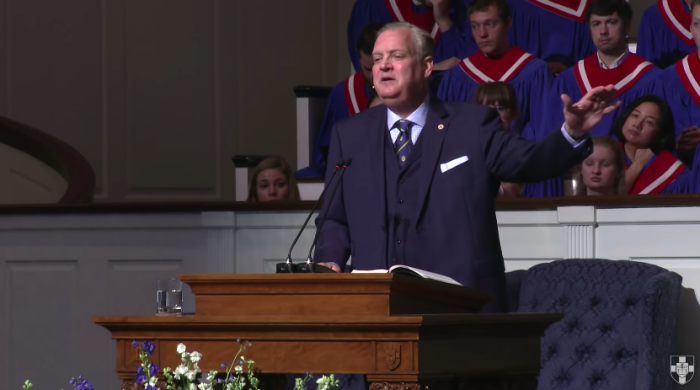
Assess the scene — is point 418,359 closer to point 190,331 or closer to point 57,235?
point 190,331

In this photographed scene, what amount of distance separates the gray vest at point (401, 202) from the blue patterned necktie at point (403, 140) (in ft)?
0.09

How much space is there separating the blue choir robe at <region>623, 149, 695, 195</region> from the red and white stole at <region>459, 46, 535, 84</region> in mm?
887

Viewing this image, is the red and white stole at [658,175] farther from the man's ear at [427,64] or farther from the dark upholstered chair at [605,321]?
the man's ear at [427,64]

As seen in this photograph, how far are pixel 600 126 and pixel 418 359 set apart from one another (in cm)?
398

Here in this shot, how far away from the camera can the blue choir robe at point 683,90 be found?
5.94 m

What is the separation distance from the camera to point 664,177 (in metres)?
5.78

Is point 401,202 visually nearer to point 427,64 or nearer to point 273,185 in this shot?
point 427,64

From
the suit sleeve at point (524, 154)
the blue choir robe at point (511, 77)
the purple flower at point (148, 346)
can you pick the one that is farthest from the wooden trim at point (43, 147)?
the purple flower at point (148, 346)

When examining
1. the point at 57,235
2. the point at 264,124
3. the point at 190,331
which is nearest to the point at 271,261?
the point at 57,235

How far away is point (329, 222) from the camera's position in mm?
3127

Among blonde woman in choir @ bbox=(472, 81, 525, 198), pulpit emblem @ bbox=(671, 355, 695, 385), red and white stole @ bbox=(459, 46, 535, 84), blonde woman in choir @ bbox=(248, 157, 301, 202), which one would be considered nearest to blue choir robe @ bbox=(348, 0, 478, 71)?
red and white stole @ bbox=(459, 46, 535, 84)

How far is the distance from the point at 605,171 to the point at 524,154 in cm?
235

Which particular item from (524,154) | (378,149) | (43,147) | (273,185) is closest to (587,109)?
(524,154)

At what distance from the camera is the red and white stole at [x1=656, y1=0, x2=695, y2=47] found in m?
6.26
